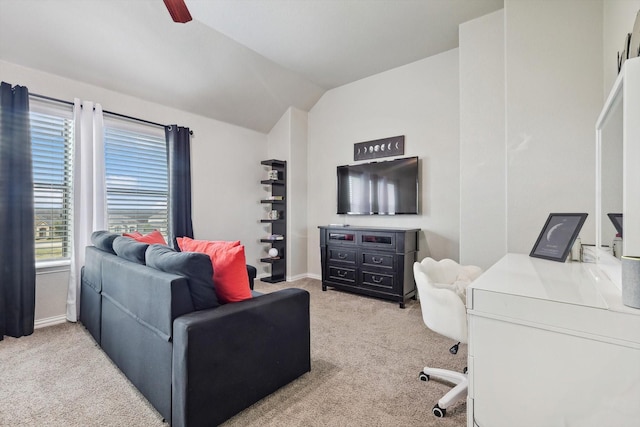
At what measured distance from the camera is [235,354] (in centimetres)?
154

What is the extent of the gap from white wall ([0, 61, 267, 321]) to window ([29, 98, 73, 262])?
7.4 inches

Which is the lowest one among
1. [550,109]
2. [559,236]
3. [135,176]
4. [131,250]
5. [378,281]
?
[378,281]

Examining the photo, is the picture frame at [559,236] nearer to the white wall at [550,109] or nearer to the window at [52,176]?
the white wall at [550,109]

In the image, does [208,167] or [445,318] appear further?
[208,167]

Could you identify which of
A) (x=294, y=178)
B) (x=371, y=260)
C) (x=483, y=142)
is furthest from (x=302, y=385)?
(x=294, y=178)

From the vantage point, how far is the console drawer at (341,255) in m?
3.92

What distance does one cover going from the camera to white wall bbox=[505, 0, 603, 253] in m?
2.32

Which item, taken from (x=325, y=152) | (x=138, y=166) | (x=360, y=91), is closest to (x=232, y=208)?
(x=138, y=166)

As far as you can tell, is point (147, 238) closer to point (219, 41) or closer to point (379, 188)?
point (219, 41)

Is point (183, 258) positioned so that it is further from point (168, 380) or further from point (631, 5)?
point (631, 5)

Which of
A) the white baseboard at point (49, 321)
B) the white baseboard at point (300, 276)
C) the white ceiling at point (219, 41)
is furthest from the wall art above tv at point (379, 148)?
the white baseboard at point (49, 321)

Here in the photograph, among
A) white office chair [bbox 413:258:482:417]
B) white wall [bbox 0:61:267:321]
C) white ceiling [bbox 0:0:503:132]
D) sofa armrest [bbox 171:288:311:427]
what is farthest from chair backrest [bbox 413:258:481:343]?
white wall [bbox 0:61:267:321]

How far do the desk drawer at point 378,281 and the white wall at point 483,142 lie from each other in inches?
35.6

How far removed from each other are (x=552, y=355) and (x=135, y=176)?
404 cm
